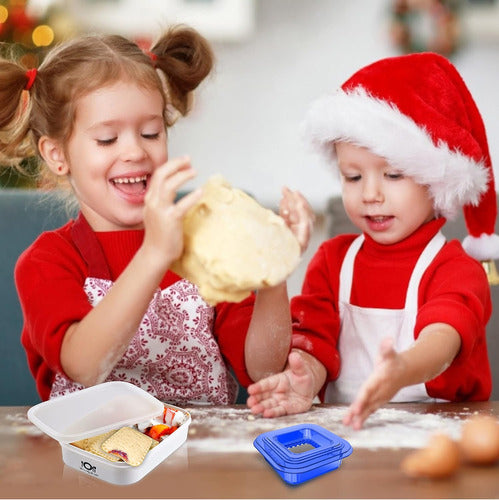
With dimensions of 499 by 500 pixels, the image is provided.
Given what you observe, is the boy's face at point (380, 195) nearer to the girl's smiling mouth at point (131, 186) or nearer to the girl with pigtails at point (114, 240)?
the girl with pigtails at point (114, 240)

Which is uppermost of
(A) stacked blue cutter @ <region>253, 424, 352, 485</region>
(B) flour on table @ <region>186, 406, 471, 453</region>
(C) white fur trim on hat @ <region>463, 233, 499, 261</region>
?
(C) white fur trim on hat @ <region>463, 233, 499, 261</region>

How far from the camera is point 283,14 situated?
3998 millimetres

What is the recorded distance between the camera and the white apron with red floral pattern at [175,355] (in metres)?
1.33

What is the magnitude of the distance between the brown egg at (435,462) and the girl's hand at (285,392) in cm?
24

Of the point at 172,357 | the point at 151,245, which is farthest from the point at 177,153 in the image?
the point at 151,245

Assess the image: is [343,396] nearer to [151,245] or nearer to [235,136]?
[151,245]

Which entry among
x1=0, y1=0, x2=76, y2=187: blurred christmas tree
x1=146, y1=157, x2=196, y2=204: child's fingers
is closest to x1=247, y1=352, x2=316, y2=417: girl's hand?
x1=146, y1=157, x2=196, y2=204: child's fingers

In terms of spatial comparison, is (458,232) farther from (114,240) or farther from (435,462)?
(435,462)

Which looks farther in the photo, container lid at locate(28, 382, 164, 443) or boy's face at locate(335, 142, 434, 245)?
boy's face at locate(335, 142, 434, 245)

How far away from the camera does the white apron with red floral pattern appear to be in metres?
1.33

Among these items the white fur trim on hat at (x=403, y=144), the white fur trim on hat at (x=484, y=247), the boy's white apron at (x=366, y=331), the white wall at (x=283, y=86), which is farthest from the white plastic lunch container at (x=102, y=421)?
the white wall at (x=283, y=86)

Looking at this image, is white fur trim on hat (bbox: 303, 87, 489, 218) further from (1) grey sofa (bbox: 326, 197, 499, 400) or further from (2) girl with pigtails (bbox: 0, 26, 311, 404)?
(1) grey sofa (bbox: 326, 197, 499, 400)

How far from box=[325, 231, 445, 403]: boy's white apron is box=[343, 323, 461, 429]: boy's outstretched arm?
19 cm

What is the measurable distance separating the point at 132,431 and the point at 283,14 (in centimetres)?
341
